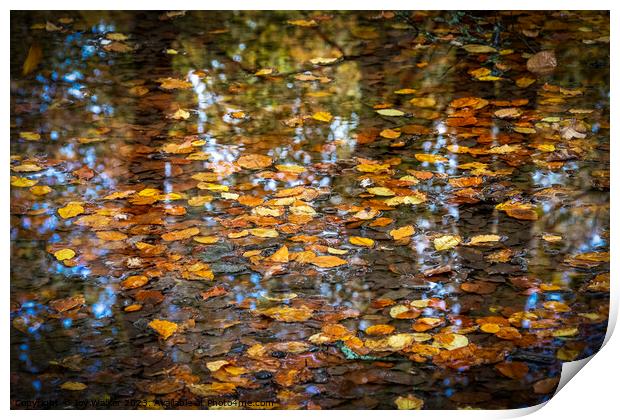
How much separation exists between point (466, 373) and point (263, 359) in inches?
20.4

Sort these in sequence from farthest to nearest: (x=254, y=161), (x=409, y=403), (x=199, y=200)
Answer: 1. (x=254, y=161)
2. (x=199, y=200)
3. (x=409, y=403)

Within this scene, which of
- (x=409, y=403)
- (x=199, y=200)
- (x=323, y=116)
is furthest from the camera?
(x=323, y=116)

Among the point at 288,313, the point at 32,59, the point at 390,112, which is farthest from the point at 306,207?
the point at 32,59

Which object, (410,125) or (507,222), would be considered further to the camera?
(410,125)

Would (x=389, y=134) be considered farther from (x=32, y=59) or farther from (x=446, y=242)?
(x=32, y=59)

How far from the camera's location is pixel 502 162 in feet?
7.08

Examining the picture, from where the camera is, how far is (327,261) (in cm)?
194

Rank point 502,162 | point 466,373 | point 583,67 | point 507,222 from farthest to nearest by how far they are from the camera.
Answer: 1. point 583,67
2. point 502,162
3. point 507,222
4. point 466,373

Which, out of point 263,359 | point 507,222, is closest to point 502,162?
point 507,222

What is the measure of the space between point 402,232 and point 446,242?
0.13m

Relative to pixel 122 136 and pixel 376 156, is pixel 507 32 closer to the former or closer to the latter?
pixel 376 156

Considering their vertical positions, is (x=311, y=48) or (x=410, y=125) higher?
(x=311, y=48)

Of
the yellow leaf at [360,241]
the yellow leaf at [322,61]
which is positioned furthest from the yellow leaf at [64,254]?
the yellow leaf at [322,61]

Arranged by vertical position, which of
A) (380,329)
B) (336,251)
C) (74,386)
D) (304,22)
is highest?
(304,22)
